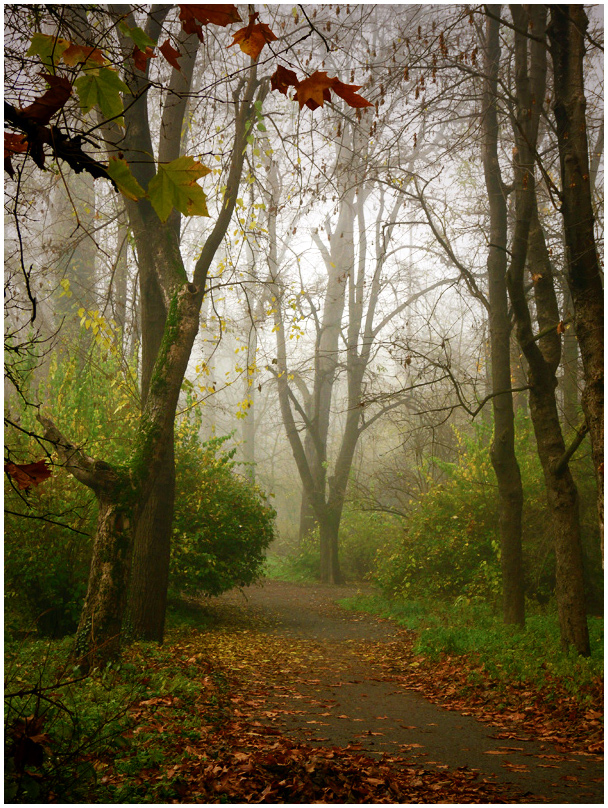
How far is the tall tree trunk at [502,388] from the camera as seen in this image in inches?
322

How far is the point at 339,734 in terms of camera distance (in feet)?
15.0

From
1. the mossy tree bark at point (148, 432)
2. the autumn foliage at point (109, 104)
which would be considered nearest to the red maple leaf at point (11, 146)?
the autumn foliage at point (109, 104)

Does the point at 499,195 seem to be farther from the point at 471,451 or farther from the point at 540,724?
the point at 540,724

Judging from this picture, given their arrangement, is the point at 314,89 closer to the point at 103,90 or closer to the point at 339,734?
the point at 103,90

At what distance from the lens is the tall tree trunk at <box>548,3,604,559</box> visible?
488 cm

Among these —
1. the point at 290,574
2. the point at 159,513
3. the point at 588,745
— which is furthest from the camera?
the point at 290,574

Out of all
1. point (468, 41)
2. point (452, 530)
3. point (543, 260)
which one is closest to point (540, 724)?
point (543, 260)

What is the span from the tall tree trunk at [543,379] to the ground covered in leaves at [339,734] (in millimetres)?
1300

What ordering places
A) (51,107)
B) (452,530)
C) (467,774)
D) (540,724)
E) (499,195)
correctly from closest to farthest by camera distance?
(51,107), (467,774), (540,724), (499,195), (452,530)

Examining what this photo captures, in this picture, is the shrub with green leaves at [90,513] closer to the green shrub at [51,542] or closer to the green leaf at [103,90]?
the green shrub at [51,542]

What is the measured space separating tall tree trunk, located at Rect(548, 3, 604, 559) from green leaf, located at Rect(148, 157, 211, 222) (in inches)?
167

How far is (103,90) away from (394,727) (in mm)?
5003

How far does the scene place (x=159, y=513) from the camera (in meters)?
7.08

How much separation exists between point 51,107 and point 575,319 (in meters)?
4.60
